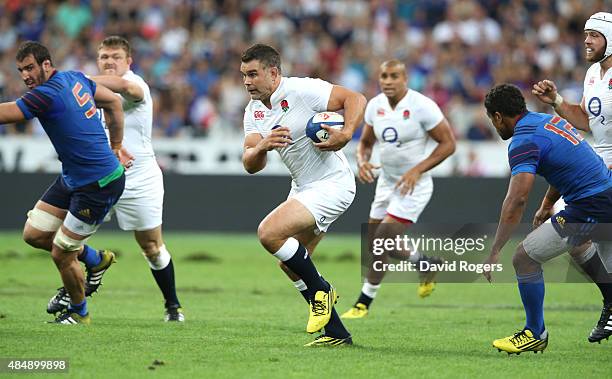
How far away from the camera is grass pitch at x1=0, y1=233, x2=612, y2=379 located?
25.4 feet

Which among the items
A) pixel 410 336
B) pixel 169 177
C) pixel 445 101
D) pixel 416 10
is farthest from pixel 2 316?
pixel 416 10

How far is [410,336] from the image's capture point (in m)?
9.70

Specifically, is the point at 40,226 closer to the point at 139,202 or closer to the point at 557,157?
the point at 139,202

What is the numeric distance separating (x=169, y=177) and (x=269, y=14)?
23.0 feet

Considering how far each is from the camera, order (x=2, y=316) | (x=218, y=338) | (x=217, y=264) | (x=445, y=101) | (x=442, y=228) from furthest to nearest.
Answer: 1. (x=445, y=101)
2. (x=442, y=228)
3. (x=217, y=264)
4. (x=2, y=316)
5. (x=218, y=338)

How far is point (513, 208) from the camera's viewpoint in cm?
820

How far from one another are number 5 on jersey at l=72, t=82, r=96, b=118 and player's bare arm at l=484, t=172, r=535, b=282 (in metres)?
3.72

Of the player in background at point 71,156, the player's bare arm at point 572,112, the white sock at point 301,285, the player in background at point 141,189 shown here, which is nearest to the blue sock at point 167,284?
the player in background at point 141,189

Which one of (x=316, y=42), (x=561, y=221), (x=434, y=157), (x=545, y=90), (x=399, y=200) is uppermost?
(x=545, y=90)

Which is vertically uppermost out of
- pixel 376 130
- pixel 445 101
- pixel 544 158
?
pixel 544 158

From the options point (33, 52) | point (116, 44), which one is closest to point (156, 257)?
point (116, 44)

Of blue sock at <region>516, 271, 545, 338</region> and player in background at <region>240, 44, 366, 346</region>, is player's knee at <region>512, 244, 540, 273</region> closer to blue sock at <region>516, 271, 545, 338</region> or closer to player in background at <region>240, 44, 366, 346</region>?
blue sock at <region>516, 271, 545, 338</region>

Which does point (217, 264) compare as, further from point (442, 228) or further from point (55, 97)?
point (55, 97)

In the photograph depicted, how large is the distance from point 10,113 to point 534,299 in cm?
459
